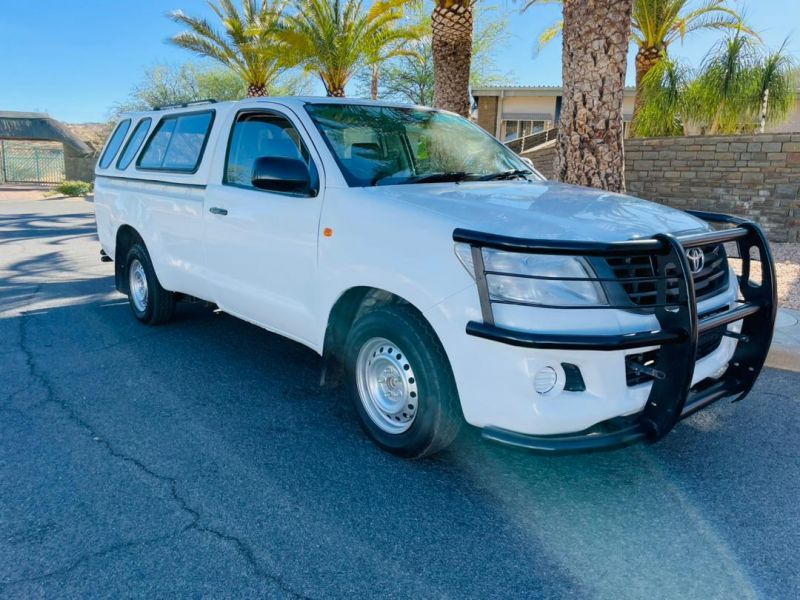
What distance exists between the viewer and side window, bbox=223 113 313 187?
4438mm

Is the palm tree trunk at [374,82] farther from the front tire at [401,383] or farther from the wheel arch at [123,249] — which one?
the front tire at [401,383]

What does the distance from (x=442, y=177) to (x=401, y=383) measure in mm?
1415

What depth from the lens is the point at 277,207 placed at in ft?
13.9

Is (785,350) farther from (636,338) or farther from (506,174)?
(636,338)

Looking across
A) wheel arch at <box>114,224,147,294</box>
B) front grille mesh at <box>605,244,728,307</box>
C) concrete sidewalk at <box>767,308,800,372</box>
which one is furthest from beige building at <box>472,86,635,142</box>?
front grille mesh at <box>605,244,728,307</box>

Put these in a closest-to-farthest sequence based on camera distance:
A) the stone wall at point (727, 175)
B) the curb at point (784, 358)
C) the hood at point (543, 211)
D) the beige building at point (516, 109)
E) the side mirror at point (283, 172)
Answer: the hood at point (543, 211) → the side mirror at point (283, 172) → the curb at point (784, 358) → the stone wall at point (727, 175) → the beige building at point (516, 109)

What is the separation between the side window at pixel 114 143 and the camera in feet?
22.2

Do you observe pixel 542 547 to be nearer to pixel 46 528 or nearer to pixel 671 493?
pixel 671 493

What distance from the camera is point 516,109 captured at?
27.6m

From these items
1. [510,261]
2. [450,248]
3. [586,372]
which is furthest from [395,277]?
[586,372]

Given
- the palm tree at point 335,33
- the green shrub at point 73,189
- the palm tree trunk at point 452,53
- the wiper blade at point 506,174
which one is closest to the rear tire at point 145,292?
the wiper blade at point 506,174

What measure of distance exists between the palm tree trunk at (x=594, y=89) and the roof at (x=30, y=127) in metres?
30.7

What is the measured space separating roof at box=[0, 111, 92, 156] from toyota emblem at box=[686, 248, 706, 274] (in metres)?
34.3

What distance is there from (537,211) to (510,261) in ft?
1.70
